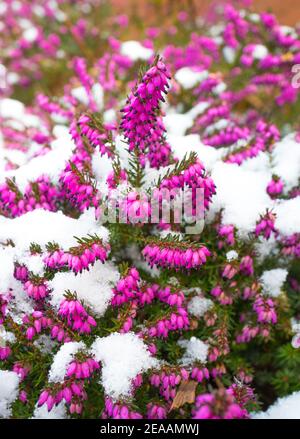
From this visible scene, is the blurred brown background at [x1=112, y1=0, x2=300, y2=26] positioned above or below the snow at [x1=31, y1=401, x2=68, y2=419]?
above

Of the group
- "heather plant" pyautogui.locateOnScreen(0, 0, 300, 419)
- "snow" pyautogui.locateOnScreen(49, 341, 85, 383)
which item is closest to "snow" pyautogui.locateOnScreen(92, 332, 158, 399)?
"heather plant" pyautogui.locateOnScreen(0, 0, 300, 419)

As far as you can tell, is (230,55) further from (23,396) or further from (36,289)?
(23,396)

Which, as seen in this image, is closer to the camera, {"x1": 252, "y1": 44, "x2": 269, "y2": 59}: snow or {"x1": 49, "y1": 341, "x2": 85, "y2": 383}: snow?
{"x1": 49, "y1": 341, "x2": 85, "y2": 383}: snow

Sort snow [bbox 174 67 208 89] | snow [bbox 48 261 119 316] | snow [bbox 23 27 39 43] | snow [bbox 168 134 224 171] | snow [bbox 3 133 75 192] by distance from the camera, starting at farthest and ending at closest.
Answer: snow [bbox 23 27 39 43] < snow [bbox 174 67 208 89] < snow [bbox 168 134 224 171] < snow [bbox 3 133 75 192] < snow [bbox 48 261 119 316]

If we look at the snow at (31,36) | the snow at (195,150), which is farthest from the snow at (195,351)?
the snow at (31,36)

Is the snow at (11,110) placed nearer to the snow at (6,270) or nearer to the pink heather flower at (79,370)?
the snow at (6,270)

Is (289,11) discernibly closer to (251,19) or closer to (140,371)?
(251,19)

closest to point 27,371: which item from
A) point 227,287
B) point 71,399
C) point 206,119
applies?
point 71,399

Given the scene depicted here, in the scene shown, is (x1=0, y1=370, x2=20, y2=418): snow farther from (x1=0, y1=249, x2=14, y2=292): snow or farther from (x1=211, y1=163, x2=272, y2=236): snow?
(x1=211, y1=163, x2=272, y2=236): snow
